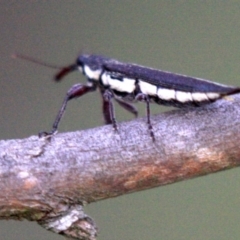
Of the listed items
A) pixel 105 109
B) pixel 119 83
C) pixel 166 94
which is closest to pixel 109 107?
pixel 119 83

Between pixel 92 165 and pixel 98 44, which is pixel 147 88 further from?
pixel 98 44

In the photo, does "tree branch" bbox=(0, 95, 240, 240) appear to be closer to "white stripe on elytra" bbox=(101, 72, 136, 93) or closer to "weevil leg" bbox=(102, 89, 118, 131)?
"weevil leg" bbox=(102, 89, 118, 131)

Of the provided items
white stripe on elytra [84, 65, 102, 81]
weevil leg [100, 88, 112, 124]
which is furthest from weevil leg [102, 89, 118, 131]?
white stripe on elytra [84, 65, 102, 81]

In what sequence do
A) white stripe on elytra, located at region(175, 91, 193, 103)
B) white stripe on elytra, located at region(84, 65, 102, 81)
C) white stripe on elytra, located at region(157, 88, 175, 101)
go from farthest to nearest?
1. white stripe on elytra, located at region(84, 65, 102, 81)
2. white stripe on elytra, located at region(157, 88, 175, 101)
3. white stripe on elytra, located at region(175, 91, 193, 103)

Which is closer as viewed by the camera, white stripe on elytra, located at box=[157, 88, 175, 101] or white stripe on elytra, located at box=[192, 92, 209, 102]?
white stripe on elytra, located at box=[192, 92, 209, 102]

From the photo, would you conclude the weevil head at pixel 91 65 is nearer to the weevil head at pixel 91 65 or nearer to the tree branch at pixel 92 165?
the weevil head at pixel 91 65

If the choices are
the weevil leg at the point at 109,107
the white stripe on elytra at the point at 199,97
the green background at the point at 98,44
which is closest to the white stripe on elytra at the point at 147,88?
the weevil leg at the point at 109,107

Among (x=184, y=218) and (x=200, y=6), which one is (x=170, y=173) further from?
(x=200, y=6)
